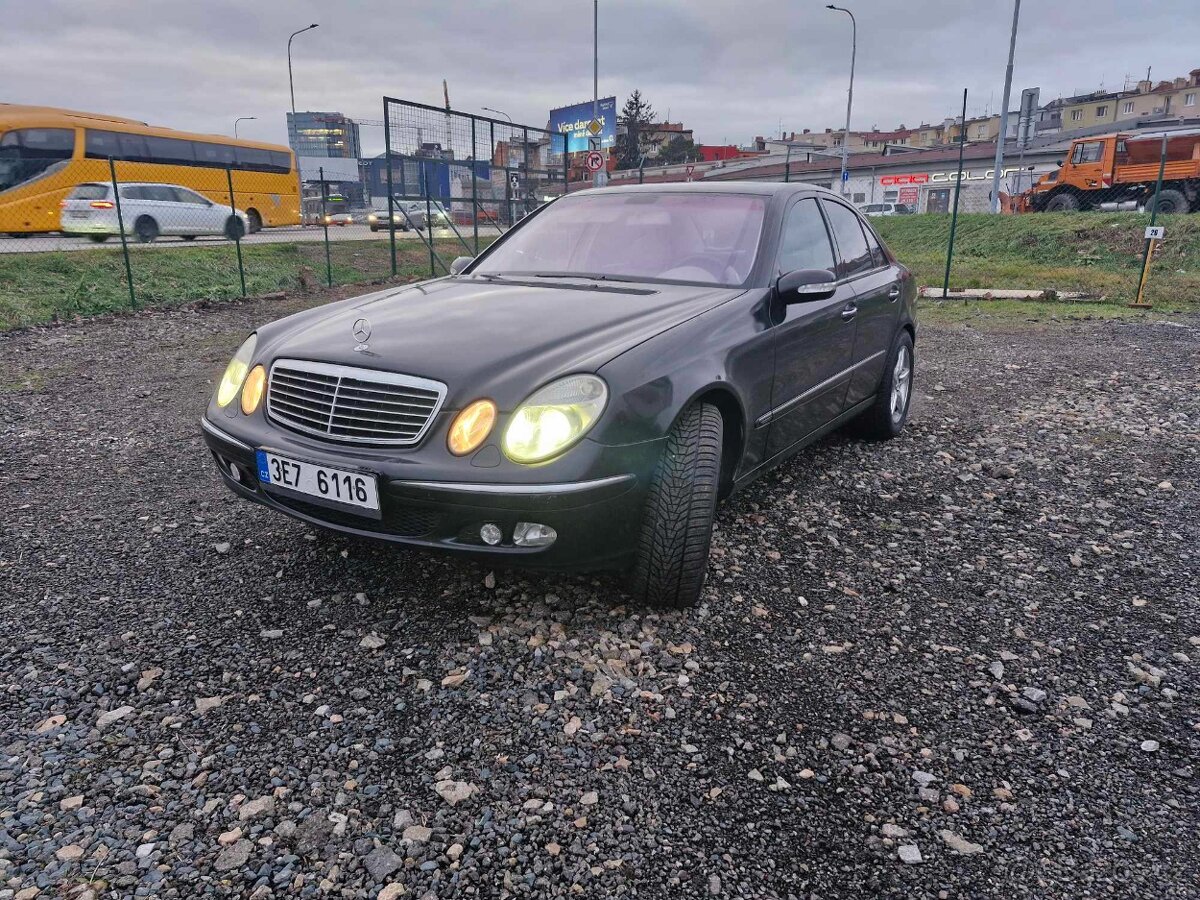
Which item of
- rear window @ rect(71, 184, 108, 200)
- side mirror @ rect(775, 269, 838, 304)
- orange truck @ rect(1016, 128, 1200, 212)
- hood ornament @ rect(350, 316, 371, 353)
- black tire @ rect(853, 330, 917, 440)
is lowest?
black tire @ rect(853, 330, 917, 440)

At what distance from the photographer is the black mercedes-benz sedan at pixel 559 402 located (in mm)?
2438

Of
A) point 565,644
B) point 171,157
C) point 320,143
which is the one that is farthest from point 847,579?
point 320,143

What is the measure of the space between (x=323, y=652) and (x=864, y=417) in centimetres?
340

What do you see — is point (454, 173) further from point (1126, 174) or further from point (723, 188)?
A: point (1126, 174)

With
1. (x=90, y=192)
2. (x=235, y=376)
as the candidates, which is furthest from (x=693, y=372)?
(x=90, y=192)

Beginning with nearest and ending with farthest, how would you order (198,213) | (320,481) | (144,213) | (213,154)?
(320,481) < (144,213) < (198,213) < (213,154)

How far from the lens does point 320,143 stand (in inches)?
4099

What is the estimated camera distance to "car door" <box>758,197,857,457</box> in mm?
3350

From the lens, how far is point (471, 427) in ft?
8.03

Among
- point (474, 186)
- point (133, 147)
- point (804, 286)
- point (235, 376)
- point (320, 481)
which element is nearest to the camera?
point (320, 481)

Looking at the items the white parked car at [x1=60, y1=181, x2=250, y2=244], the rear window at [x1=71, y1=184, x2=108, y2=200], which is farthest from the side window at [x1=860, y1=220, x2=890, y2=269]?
the rear window at [x1=71, y1=184, x2=108, y2=200]

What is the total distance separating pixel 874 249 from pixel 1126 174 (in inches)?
857

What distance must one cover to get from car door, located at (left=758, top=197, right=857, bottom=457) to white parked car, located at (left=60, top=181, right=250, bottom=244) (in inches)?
629

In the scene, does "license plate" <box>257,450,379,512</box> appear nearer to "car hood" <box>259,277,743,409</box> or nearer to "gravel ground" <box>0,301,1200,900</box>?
"car hood" <box>259,277,743,409</box>
